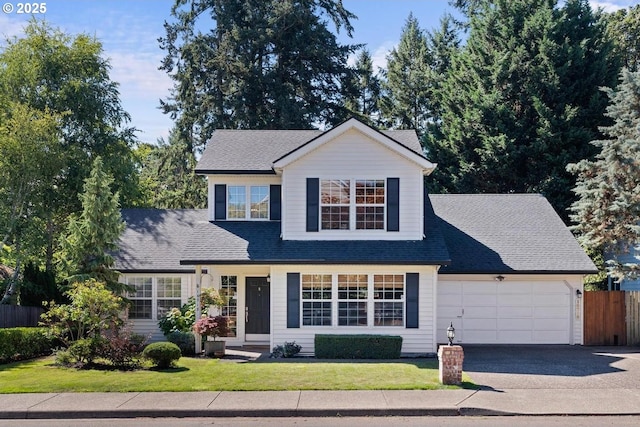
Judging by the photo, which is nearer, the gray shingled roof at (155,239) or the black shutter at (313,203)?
the black shutter at (313,203)

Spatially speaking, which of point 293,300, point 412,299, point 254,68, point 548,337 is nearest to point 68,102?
point 254,68

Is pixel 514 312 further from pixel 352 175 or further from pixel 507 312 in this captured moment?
pixel 352 175

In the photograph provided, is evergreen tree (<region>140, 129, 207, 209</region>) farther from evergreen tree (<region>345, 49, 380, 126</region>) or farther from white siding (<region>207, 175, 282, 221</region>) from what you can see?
white siding (<region>207, 175, 282, 221</region>)

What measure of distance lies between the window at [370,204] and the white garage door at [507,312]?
356 centimetres

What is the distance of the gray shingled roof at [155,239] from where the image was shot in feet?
73.9

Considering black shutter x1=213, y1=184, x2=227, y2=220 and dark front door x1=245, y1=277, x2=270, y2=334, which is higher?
black shutter x1=213, y1=184, x2=227, y2=220

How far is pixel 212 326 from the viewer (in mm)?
18781

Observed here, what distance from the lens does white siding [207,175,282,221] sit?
21812 millimetres

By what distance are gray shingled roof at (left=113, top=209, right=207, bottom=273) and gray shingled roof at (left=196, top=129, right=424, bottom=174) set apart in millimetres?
3487

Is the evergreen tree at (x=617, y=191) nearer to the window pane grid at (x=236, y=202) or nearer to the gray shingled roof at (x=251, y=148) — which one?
the gray shingled roof at (x=251, y=148)

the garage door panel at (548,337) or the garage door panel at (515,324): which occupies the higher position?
the garage door panel at (515,324)

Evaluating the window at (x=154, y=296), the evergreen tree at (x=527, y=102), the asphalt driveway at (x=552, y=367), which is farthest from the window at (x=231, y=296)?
the evergreen tree at (x=527, y=102)

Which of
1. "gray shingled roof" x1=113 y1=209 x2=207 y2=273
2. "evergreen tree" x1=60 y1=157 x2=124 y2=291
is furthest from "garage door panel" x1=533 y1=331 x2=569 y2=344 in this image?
"evergreen tree" x1=60 y1=157 x2=124 y2=291

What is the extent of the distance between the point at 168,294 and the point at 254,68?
788 inches
